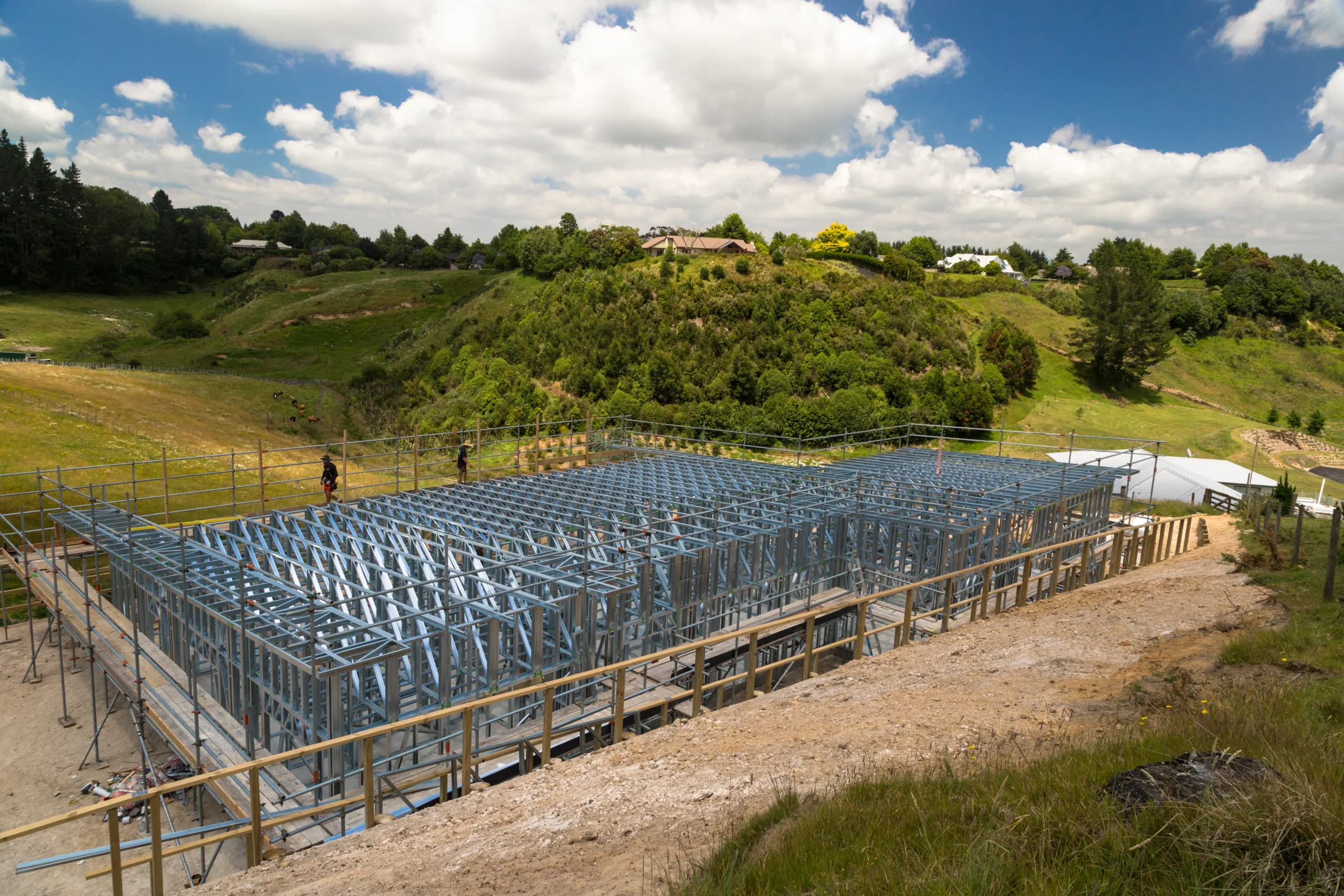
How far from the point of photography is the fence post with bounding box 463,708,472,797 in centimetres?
726

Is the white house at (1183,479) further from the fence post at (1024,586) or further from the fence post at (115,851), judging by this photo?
the fence post at (115,851)

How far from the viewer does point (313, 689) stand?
27.0 feet

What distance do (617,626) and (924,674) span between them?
450cm

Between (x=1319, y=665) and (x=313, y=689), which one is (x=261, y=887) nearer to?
(x=313, y=689)

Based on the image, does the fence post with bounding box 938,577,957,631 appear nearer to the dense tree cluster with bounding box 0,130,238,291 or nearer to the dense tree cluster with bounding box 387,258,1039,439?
the dense tree cluster with bounding box 387,258,1039,439

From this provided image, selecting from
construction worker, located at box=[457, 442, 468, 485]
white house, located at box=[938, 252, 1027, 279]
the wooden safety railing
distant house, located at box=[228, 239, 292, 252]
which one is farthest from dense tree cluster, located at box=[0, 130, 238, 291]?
white house, located at box=[938, 252, 1027, 279]

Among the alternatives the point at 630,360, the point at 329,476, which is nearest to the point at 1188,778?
the point at 329,476

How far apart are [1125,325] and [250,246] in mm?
110290

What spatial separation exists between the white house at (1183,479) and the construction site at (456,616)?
10.5 metres

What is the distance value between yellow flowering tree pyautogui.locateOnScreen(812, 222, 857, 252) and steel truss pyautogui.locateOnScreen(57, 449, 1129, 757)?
57.1 metres

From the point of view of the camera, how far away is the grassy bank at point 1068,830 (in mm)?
4031

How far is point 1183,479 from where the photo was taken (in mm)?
30422

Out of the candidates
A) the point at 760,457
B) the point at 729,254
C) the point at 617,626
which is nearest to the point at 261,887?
the point at 617,626

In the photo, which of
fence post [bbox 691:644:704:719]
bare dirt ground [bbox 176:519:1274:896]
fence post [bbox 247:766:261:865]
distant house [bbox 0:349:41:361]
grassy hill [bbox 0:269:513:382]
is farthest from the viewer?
grassy hill [bbox 0:269:513:382]
